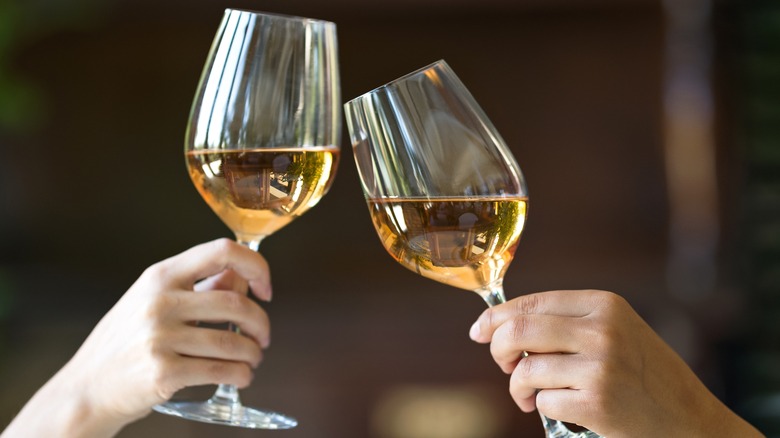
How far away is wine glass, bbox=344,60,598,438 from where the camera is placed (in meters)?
0.68

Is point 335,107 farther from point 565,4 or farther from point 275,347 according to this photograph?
point 565,4

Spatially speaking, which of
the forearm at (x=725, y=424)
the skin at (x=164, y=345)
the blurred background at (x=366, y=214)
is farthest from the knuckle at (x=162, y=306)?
the blurred background at (x=366, y=214)

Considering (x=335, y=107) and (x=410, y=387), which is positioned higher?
(x=335, y=107)

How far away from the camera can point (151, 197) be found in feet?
10.8

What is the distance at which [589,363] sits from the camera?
651 millimetres

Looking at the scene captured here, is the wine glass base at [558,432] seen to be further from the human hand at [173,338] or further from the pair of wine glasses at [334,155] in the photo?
the human hand at [173,338]

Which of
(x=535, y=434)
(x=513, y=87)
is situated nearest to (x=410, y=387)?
(x=535, y=434)

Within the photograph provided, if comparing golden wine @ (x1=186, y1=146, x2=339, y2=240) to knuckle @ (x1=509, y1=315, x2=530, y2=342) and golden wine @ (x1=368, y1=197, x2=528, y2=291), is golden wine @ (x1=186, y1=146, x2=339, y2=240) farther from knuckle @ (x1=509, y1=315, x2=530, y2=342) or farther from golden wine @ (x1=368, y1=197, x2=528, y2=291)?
knuckle @ (x1=509, y1=315, x2=530, y2=342)

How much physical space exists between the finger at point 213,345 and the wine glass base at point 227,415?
0.05 meters

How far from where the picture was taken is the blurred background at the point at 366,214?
9.99 feet

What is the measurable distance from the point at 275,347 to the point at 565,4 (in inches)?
62.6

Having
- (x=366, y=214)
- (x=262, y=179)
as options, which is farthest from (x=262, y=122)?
(x=366, y=214)

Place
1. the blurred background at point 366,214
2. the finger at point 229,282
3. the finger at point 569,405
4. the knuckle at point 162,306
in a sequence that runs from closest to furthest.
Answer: the finger at point 569,405 → the knuckle at point 162,306 → the finger at point 229,282 → the blurred background at point 366,214

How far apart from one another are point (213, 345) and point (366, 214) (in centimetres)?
252
